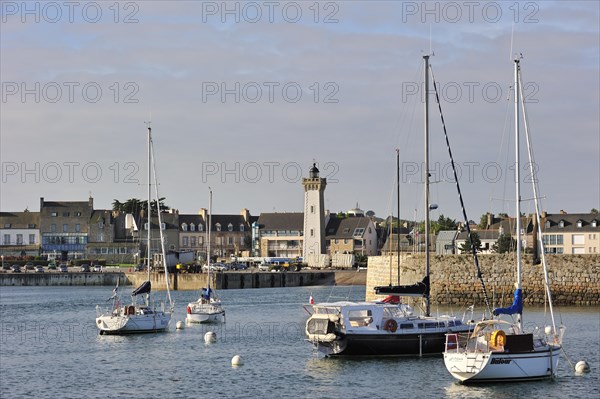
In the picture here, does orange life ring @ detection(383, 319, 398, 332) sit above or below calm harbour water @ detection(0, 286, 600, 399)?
above

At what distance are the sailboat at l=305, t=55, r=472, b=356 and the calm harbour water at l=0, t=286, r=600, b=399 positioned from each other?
1.63 feet

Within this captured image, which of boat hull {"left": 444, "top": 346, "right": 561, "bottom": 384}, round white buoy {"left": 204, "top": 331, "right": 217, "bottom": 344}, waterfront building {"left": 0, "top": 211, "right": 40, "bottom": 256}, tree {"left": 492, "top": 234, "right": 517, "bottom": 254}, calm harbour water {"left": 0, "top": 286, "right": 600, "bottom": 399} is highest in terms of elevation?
waterfront building {"left": 0, "top": 211, "right": 40, "bottom": 256}

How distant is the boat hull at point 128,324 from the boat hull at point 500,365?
24.6 m

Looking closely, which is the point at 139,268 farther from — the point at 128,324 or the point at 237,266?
the point at 128,324

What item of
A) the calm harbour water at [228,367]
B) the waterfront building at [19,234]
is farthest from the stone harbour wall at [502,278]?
the waterfront building at [19,234]

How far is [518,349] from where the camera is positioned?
35.4 metres

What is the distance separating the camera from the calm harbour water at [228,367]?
36.2 metres

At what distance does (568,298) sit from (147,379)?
3918cm

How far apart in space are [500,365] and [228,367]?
42.5ft

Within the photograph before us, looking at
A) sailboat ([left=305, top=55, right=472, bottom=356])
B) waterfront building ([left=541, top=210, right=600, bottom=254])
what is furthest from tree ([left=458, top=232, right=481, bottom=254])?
sailboat ([left=305, top=55, right=472, bottom=356])

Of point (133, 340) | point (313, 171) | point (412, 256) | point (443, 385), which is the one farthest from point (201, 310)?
point (313, 171)

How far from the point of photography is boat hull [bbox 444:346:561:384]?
3509 centimetres

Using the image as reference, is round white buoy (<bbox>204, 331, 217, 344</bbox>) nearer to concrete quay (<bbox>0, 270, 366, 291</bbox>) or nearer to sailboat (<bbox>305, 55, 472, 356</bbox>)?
sailboat (<bbox>305, 55, 472, 356</bbox>)

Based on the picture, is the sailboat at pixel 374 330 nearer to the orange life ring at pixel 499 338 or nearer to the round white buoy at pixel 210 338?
the orange life ring at pixel 499 338
